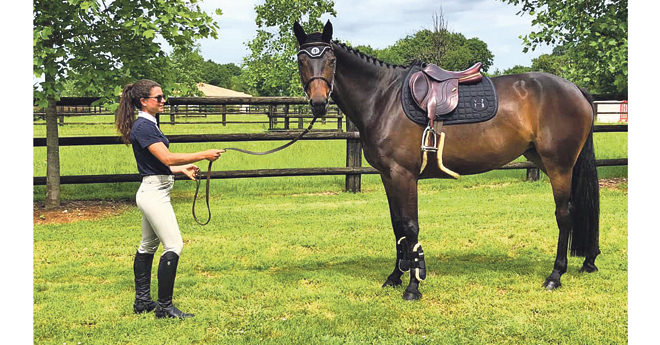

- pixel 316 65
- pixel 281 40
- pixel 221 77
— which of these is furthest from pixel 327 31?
pixel 221 77

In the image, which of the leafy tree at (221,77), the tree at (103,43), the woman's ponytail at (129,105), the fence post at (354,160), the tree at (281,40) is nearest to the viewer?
the woman's ponytail at (129,105)

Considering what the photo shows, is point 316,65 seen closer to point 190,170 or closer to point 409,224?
point 190,170

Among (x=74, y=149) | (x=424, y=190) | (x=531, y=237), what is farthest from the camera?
(x=74, y=149)

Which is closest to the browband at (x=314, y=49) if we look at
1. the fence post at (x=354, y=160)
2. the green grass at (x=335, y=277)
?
the green grass at (x=335, y=277)

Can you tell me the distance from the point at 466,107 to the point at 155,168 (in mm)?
2832

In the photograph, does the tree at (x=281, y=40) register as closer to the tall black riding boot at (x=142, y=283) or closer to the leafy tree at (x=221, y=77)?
the tall black riding boot at (x=142, y=283)

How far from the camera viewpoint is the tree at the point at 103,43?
827 cm

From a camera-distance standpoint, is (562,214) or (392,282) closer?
(392,282)

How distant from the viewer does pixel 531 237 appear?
702 centimetres

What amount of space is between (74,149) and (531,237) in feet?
42.9

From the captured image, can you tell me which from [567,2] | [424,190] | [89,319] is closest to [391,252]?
[89,319]

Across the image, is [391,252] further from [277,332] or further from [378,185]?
[378,185]

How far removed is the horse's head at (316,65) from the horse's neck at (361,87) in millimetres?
304

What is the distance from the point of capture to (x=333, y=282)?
5.29 meters
